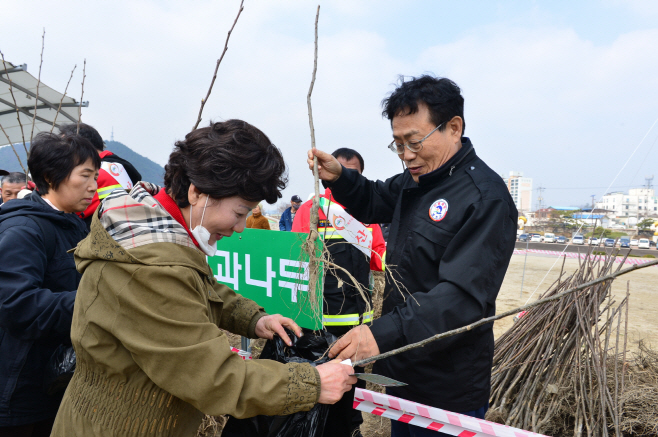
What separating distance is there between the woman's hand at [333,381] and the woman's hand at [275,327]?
0.96ft

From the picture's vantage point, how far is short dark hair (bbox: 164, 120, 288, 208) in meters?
1.20

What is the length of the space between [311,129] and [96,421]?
4.32 feet

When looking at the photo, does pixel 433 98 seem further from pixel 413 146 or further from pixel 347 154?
pixel 347 154

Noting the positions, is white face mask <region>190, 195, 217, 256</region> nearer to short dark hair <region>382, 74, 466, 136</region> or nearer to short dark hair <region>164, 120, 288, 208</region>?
short dark hair <region>164, 120, 288, 208</region>

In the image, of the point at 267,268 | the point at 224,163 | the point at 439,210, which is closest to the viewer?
the point at 224,163

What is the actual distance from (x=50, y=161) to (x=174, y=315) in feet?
4.58

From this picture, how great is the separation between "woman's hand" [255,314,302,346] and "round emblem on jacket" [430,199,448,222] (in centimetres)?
72

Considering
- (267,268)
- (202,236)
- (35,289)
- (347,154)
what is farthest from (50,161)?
(347,154)

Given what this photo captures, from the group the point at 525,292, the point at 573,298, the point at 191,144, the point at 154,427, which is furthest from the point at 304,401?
the point at 525,292

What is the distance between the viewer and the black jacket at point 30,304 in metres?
1.50

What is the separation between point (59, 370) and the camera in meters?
1.54

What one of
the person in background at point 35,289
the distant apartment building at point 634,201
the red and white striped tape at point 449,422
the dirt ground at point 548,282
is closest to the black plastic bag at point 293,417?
the red and white striped tape at point 449,422

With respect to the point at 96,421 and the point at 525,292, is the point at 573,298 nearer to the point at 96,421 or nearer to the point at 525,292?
the point at 96,421

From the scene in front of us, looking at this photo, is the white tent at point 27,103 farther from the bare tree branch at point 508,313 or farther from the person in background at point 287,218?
the bare tree branch at point 508,313
